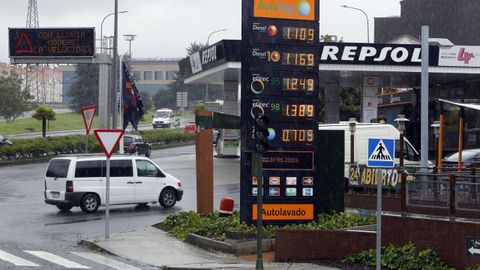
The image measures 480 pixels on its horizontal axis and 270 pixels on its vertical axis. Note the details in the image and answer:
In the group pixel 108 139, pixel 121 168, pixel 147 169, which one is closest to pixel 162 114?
pixel 147 169

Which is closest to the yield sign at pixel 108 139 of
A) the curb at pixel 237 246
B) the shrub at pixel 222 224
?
the shrub at pixel 222 224

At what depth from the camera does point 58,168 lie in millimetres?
27891

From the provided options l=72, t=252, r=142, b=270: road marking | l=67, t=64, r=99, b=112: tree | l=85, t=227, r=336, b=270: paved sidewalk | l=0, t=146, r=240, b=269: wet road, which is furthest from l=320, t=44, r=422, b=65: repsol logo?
l=67, t=64, r=99, b=112: tree

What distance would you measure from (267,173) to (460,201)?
16.8ft

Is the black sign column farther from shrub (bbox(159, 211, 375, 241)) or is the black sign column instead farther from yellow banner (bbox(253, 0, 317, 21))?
shrub (bbox(159, 211, 375, 241))

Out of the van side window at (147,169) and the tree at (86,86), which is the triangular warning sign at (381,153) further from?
the tree at (86,86)

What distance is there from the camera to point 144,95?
134 m

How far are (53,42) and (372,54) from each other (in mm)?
16743

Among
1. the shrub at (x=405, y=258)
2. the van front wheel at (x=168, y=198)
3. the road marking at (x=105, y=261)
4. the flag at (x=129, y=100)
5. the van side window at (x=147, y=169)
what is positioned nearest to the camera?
the shrub at (x=405, y=258)

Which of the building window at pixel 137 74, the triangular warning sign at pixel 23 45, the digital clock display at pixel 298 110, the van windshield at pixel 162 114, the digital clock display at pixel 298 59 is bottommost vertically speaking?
the digital clock display at pixel 298 110

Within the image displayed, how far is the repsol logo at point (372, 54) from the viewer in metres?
43.0

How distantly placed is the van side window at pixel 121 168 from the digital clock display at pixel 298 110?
9.23 meters

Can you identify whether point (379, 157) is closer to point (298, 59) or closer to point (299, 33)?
point (298, 59)

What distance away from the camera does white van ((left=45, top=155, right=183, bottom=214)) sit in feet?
90.3
